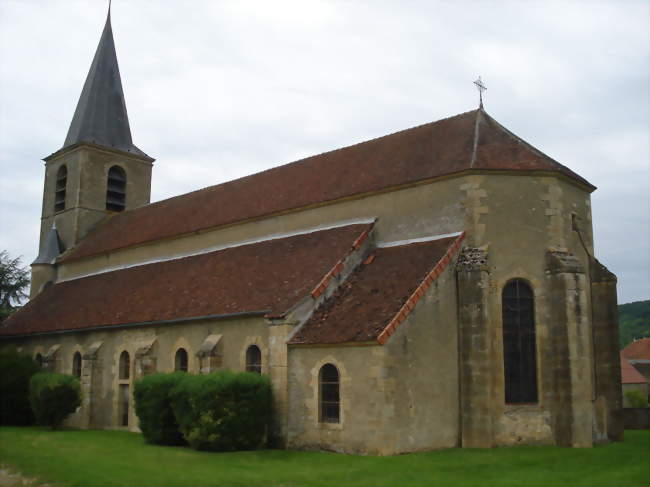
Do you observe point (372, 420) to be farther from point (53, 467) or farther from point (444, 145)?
point (444, 145)

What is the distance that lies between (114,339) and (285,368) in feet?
32.2

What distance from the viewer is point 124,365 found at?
25.5 meters

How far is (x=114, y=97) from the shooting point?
3931cm

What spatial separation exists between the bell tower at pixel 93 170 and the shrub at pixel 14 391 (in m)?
10.0

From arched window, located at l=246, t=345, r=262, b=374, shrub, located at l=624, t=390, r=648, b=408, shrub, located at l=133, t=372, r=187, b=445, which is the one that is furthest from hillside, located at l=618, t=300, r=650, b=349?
shrub, located at l=133, t=372, r=187, b=445

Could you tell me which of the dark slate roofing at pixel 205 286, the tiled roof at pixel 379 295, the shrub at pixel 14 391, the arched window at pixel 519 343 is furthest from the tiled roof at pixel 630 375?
the shrub at pixel 14 391

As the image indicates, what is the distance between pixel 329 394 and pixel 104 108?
88.3 ft

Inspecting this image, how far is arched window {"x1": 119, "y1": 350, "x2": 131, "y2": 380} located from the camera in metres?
25.4

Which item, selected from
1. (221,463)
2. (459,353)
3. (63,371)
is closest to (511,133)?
(459,353)

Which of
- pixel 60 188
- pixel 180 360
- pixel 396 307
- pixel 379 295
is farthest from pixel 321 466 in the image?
pixel 60 188

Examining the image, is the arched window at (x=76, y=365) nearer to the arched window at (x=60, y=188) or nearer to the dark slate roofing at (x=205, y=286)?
the dark slate roofing at (x=205, y=286)

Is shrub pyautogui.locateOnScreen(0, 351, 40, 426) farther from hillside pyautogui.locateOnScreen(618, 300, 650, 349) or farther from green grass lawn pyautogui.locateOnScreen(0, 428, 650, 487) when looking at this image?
hillside pyautogui.locateOnScreen(618, 300, 650, 349)

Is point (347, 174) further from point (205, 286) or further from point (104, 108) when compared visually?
point (104, 108)

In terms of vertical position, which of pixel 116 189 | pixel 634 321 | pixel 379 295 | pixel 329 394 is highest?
pixel 116 189
